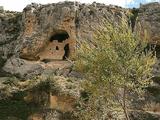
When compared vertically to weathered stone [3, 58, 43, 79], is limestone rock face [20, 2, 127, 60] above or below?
above

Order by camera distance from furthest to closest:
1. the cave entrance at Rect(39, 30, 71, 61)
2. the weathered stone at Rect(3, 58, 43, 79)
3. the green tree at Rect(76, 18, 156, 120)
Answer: the cave entrance at Rect(39, 30, 71, 61) < the weathered stone at Rect(3, 58, 43, 79) < the green tree at Rect(76, 18, 156, 120)

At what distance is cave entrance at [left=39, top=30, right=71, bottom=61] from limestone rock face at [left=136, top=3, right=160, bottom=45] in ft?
28.3

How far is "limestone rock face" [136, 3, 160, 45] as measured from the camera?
1965 inches

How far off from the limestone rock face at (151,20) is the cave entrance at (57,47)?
8.62 meters

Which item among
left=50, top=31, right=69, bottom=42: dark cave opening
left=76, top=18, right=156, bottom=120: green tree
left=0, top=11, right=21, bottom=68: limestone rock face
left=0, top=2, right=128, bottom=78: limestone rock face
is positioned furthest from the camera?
left=0, top=11, right=21, bottom=68: limestone rock face

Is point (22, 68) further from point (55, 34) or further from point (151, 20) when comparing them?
point (151, 20)

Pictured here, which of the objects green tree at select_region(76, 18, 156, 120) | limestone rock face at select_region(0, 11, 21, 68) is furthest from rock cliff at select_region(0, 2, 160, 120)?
green tree at select_region(76, 18, 156, 120)

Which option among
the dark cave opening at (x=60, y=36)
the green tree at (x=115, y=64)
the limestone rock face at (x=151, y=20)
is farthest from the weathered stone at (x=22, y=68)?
the green tree at (x=115, y=64)

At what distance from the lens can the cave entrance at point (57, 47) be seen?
172 feet

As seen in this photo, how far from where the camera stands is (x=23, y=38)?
173 ft

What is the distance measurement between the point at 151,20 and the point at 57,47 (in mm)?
11213

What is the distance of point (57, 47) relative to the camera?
53500 mm

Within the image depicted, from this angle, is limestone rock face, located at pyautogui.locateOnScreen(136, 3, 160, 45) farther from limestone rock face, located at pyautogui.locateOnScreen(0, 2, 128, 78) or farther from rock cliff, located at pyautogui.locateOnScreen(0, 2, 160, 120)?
limestone rock face, located at pyautogui.locateOnScreen(0, 2, 128, 78)

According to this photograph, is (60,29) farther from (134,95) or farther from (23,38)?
(134,95)
